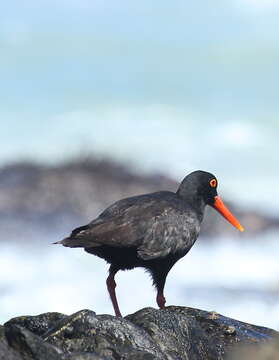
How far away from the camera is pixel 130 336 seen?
911 centimetres

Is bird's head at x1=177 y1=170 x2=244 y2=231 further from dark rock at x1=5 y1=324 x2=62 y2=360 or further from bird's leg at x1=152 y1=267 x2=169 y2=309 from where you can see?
dark rock at x1=5 y1=324 x2=62 y2=360

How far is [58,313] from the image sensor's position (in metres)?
10.2

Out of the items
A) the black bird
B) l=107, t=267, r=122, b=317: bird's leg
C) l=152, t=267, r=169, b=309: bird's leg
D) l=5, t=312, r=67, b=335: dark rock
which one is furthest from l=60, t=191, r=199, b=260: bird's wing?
l=5, t=312, r=67, b=335: dark rock

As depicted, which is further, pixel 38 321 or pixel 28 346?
pixel 38 321

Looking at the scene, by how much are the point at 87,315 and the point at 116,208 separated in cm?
360

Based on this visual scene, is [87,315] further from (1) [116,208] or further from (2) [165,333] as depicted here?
(1) [116,208]

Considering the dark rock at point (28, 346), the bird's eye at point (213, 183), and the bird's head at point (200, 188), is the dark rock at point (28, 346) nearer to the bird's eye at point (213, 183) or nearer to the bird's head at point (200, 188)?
the bird's head at point (200, 188)

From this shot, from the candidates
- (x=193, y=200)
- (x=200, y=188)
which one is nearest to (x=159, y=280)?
(x=193, y=200)

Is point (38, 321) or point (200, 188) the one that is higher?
point (200, 188)

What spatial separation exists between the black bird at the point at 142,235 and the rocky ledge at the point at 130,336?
1461mm

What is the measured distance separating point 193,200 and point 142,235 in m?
1.72

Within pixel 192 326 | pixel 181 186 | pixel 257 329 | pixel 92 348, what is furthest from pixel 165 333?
pixel 181 186

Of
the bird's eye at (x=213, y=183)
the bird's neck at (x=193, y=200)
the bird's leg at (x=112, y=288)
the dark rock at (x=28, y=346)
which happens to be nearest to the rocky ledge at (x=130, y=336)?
the dark rock at (x=28, y=346)

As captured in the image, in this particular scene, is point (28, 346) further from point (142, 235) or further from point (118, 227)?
point (142, 235)
